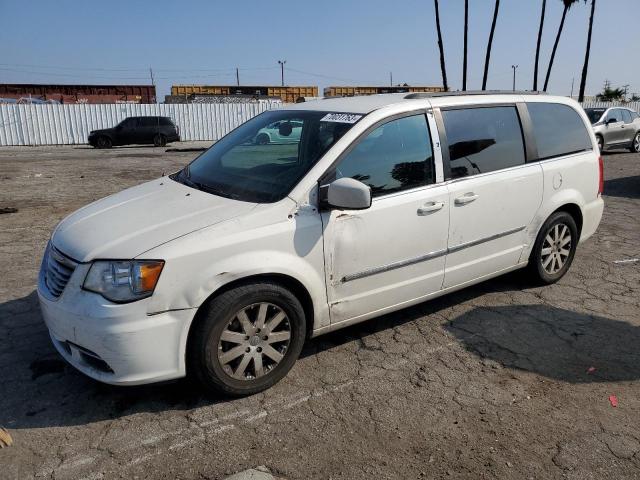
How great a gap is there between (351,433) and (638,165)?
1426cm

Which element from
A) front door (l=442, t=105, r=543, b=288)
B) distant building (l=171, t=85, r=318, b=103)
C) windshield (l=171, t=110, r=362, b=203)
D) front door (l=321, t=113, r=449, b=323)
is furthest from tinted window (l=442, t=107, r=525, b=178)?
distant building (l=171, t=85, r=318, b=103)

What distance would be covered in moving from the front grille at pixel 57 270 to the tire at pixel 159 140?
2396 cm

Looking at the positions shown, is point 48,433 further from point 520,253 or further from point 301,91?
point 301,91

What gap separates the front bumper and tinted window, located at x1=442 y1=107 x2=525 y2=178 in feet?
7.38

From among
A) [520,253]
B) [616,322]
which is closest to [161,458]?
[520,253]

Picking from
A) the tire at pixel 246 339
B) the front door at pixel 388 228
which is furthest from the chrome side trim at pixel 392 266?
the tire at pixel 246 339

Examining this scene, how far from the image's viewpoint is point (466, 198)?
3.72 m

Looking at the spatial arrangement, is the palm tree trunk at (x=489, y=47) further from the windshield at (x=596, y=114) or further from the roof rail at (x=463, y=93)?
the roof rail at (x=463, y=93)

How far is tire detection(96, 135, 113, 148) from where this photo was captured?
80.2 ft

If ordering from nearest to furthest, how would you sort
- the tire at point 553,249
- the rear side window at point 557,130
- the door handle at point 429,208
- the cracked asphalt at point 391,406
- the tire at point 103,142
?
1. the cracked asphalt at point 391,406
2. the door handle at point 429,208
3. the rear side window at point 557,130
4. the tire at point 553,249
5. the tire at point 103,142

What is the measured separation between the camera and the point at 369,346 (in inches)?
145

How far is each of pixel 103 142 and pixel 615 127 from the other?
2158cm

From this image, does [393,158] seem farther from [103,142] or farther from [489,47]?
[489,47]

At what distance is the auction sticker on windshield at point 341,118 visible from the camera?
339 cm
